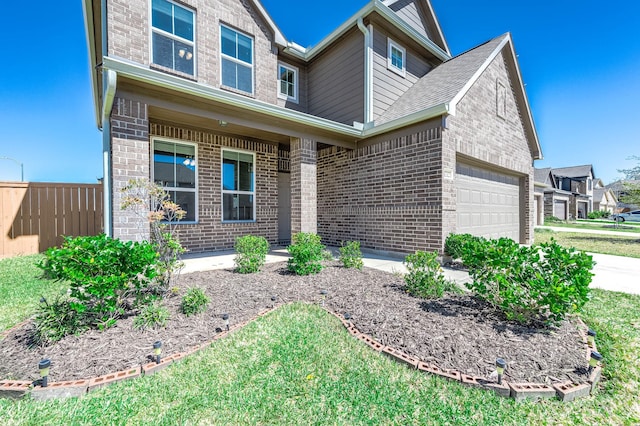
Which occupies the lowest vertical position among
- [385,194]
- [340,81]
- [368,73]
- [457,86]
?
[385,194]

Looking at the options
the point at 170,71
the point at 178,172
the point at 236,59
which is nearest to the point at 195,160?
the point at 178,172

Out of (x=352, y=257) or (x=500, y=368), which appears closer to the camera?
(x=500, y=368)

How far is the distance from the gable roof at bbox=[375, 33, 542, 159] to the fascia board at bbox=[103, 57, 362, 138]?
2.15 metres

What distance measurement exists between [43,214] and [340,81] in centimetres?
945

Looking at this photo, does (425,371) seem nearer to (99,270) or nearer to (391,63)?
(99,270)

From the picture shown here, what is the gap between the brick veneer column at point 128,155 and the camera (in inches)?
182

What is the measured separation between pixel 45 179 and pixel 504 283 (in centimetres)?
1097

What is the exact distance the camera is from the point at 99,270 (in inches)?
108

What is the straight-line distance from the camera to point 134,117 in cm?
483

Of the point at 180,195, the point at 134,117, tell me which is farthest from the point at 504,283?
the point at 180,195

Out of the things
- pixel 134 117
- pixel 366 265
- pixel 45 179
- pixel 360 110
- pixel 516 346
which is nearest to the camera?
pixel 516 346

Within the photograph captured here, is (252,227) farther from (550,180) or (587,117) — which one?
(550,180)

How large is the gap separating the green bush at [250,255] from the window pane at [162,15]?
5.88 meters

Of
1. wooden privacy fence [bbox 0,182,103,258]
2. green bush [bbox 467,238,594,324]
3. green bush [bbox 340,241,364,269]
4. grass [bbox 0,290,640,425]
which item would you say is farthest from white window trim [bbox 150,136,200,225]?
green bush [bbox 467,238,594,324]
